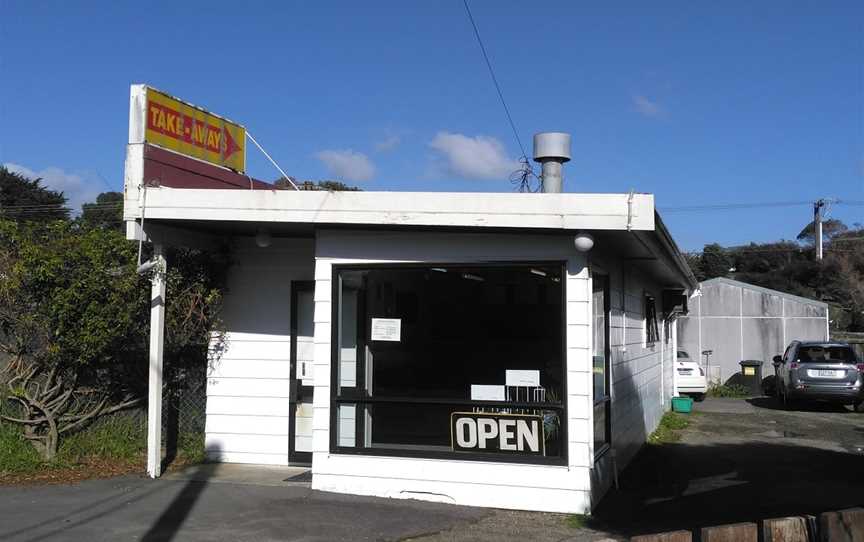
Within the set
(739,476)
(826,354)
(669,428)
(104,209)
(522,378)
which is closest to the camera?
(522,378)

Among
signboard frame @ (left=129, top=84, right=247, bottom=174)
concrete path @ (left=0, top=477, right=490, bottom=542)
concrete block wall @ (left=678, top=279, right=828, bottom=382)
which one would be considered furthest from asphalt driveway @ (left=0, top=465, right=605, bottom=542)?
concrete block wall @ (left=678, top=279, right=828, bottom=382)

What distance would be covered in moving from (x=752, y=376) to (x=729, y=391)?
32.1 inches

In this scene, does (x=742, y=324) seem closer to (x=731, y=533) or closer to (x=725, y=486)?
(x=725, y=486)

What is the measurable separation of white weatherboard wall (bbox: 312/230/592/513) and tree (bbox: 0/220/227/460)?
1.98 m

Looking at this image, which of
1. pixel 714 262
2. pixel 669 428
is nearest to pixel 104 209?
pixel 669 428

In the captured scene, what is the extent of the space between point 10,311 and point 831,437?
41.7 feet

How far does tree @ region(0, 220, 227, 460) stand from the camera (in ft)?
27.6

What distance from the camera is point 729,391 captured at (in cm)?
2491

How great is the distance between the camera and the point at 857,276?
5334 cm

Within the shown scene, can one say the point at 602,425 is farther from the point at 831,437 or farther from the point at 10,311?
the point at 831,437

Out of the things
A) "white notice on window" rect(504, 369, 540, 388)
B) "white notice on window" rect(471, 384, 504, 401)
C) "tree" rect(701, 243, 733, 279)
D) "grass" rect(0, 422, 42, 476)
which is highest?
"tree" rect(701, 243, 733, 279)

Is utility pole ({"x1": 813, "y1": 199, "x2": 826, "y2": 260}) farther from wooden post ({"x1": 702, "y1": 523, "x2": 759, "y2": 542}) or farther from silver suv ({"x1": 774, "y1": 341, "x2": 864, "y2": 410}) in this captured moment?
wooden post ({"x1": 702, "y1": 523, "x2": 759, "y2": 542})

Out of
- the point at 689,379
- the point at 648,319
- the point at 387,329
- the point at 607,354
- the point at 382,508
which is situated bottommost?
the point at 382,508

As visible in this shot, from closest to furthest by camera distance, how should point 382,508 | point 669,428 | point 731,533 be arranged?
point 731,533
point 382,508
point 669,428
